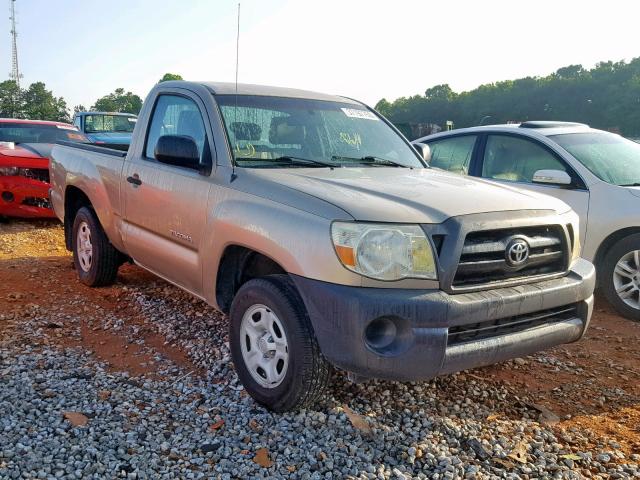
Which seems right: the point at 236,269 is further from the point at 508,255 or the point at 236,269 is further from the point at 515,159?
the point at 515,159

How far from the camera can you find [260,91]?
4395mm

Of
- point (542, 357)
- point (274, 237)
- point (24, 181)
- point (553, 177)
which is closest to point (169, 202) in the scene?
point (274, 237)

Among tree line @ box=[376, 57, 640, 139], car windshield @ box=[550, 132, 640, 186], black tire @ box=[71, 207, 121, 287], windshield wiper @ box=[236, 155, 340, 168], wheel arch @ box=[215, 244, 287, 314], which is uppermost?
tree line @ box=[376, 57, 640, 139]

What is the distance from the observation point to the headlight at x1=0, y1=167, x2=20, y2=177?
8.33m

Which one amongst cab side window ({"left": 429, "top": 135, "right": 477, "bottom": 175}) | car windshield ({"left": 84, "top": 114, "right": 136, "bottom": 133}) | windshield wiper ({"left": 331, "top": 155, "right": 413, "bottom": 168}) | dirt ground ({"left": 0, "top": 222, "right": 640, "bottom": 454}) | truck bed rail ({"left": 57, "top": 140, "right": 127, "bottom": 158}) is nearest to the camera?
dirt ground ({"left": 0, "top": 222, "right": 640, "bottom": 454})

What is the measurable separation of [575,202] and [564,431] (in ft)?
8.97

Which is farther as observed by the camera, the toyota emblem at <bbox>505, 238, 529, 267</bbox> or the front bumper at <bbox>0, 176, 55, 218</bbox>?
the front bumper at <bbox>0, 176, 55, 218</bbox>

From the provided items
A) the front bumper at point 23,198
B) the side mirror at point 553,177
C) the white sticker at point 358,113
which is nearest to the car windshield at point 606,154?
the side mirror at point 553,177

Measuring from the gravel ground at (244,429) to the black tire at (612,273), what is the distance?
166cm

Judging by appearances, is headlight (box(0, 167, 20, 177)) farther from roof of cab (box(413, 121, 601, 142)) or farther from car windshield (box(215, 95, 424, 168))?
roof of cab (box(413, 121, 601, 142))

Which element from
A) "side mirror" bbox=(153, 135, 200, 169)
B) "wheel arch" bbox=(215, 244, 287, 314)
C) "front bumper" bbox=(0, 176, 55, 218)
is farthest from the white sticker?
"front bumper" bbox=(0, 176, 55, 218)

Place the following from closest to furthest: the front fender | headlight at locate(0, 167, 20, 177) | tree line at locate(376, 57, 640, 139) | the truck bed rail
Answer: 1. the front fender
2. the truck bed rail
3. headlight at locate(0, 167, 20, 177)
4. tree line at locate(376, 57, 640, 139)

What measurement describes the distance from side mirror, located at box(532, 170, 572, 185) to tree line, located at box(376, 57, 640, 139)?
113 feet

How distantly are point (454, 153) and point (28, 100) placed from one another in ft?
149
